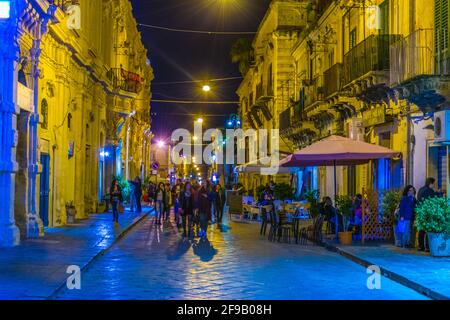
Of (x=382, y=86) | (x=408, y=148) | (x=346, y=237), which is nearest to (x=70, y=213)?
(x=346, y=237)

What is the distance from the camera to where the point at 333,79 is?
26.3 meters

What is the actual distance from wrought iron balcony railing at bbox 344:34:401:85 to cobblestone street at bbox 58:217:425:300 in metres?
6.36

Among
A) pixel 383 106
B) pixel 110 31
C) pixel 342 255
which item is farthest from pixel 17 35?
pixel 110 31

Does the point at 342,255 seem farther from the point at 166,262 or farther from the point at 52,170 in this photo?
the point at 52,170

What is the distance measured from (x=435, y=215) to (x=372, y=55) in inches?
303

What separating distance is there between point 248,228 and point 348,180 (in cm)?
476

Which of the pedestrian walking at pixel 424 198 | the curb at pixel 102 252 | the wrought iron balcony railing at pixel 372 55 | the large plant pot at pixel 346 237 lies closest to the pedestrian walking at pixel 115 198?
the curb at pixel 102 252

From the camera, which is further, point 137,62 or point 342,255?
point 137,62

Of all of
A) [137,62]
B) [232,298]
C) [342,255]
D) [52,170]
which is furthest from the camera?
[137,62]

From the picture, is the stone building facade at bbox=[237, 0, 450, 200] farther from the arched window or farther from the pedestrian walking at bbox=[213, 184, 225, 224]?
the arched window

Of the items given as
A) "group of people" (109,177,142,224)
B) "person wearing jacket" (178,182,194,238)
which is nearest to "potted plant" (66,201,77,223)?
"group of people" (109,177,142,224)

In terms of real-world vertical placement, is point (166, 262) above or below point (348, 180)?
below

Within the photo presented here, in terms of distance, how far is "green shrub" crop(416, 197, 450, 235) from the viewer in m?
14.7

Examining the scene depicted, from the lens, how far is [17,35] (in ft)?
53.7
